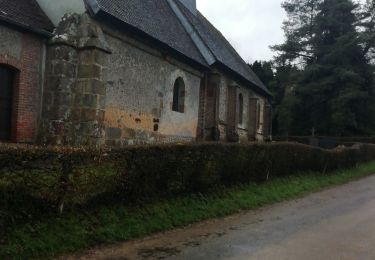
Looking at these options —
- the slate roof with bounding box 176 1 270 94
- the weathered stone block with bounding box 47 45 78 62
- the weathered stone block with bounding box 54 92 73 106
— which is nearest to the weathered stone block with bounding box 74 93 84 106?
the weathered stone block with bounding box 54 92 73 106

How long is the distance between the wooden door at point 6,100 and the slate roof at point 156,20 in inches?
128

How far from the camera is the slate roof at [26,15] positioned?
11.7m

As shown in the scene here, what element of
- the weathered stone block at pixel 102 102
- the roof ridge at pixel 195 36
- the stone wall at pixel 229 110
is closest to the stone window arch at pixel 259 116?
the stone wall at pixel 229 110

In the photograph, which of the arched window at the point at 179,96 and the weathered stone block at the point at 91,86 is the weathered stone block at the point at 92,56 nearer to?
the weathered stone block at the point at 91,86

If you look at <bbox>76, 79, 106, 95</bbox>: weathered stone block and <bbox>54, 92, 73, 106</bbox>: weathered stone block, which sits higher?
<bbox>76, 79, 106, 95</bbox>: weathered stone block

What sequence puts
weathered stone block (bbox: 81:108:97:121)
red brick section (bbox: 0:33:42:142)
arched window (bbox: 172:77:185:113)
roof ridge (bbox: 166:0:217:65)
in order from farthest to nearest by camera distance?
roof ridge (bbox: 166:0:217:65), arched window (bbox: 172:77:185:113), weathered stone block (bbox: 81:108:97:121), red brick section (bbox: 0:33:42:142)

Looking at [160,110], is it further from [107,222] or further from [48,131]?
[107,222]

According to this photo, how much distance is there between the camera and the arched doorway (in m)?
11.9

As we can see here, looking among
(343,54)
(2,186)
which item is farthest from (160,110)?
(343,54)

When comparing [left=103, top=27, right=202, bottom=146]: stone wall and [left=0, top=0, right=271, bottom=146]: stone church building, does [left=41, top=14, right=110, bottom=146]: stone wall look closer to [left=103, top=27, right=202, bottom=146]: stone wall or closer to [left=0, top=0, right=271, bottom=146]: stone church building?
[left=0, top=0, right=271, bottom=146]: stone church building

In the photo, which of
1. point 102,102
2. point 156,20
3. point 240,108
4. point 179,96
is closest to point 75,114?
point 102,102

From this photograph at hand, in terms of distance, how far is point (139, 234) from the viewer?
301 inches

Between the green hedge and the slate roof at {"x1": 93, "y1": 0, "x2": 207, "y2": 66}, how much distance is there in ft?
19.2

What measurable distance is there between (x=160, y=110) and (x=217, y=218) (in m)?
7.86
